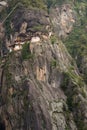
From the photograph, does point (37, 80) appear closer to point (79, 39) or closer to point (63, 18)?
point (79, 39)

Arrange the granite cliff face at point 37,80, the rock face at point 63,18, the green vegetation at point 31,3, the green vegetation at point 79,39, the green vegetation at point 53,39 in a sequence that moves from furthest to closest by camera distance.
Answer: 1. the rock face at point 63,18
2. the green vegetation at point 79,39
3. the green vegetation at point 31,3
4. the green vegetation at point 53,39
5. the granite cliff face at point 37,80

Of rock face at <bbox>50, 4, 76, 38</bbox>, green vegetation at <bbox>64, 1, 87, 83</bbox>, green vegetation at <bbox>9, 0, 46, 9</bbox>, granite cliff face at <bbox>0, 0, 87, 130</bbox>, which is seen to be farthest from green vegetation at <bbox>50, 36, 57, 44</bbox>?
rock face at <bbox>50, 4, 76, 38</bbox>

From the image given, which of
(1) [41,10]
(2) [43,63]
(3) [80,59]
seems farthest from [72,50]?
(2) [43,63]

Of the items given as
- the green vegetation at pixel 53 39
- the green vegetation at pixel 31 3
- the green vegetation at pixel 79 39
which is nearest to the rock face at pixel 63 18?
the green vegetation at pixel 79 39

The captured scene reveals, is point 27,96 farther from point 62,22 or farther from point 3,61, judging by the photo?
point 62,22

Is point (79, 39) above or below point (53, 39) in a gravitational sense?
below

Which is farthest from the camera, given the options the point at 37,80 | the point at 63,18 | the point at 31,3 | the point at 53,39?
the point at 63,18

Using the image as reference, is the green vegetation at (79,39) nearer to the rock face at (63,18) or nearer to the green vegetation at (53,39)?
the rock face at (63,18)

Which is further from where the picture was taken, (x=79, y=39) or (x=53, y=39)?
(x=79, y=39)

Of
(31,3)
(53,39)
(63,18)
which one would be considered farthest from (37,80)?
(63,18)

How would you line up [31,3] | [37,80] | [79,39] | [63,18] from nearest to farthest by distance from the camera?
[37,80] < [31,3] < [79,39] < [63,18]
